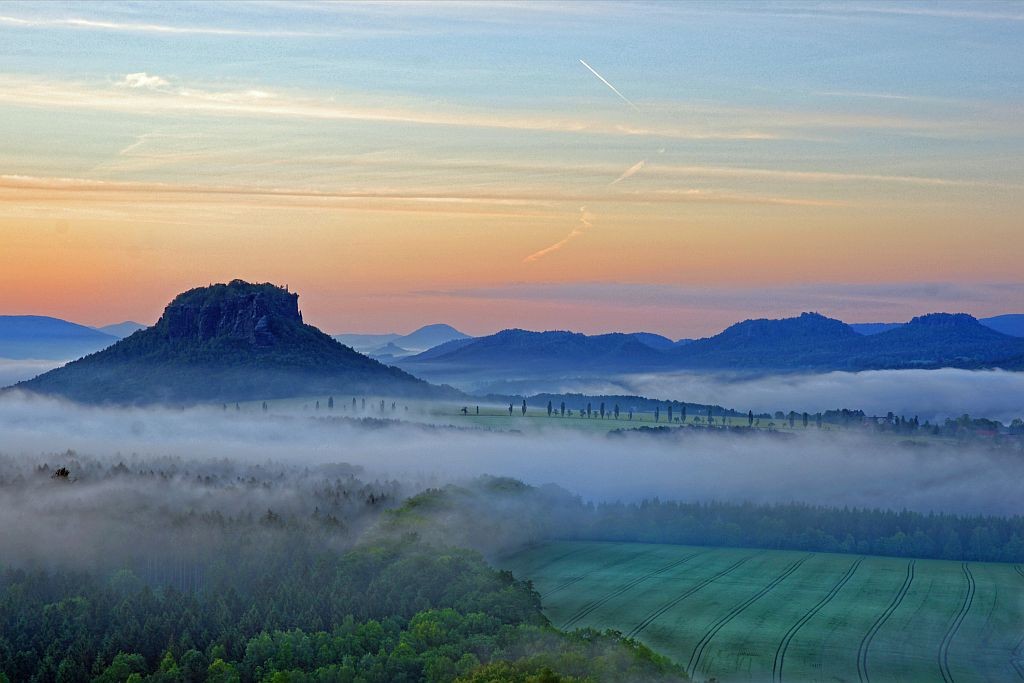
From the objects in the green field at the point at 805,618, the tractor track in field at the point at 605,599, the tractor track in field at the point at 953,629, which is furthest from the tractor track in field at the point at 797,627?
the tractor track in field at the point at 605,599

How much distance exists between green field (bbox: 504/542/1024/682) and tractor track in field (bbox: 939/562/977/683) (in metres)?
0.12

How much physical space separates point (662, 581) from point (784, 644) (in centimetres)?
4214

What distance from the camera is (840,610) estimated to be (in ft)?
543

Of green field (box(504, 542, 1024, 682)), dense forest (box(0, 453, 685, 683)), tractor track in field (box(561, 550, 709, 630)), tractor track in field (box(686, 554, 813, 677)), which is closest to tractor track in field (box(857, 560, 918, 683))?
green field (box(504, 542, 1024, 682))

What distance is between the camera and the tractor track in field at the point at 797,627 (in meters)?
134

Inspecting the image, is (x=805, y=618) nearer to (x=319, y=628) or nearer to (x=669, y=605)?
(x=669, y=605)

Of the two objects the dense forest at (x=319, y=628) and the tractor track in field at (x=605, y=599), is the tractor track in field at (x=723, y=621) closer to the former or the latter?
the dense forest at (x=319, y=628)

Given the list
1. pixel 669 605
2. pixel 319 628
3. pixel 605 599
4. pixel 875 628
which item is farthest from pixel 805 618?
pixel 319 628

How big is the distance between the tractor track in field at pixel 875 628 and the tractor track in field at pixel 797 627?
7463 millimetres

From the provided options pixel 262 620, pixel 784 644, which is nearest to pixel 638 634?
pixel 784 644

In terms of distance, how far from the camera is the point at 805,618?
526 ft

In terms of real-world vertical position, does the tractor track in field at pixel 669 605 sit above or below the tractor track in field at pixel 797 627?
above

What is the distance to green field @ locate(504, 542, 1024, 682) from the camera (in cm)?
13612

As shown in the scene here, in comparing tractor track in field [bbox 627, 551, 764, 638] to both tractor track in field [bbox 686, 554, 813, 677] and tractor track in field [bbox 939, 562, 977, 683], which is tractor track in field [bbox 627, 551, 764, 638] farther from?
tractor track in field [bbox 939, 562, 977, 683]
